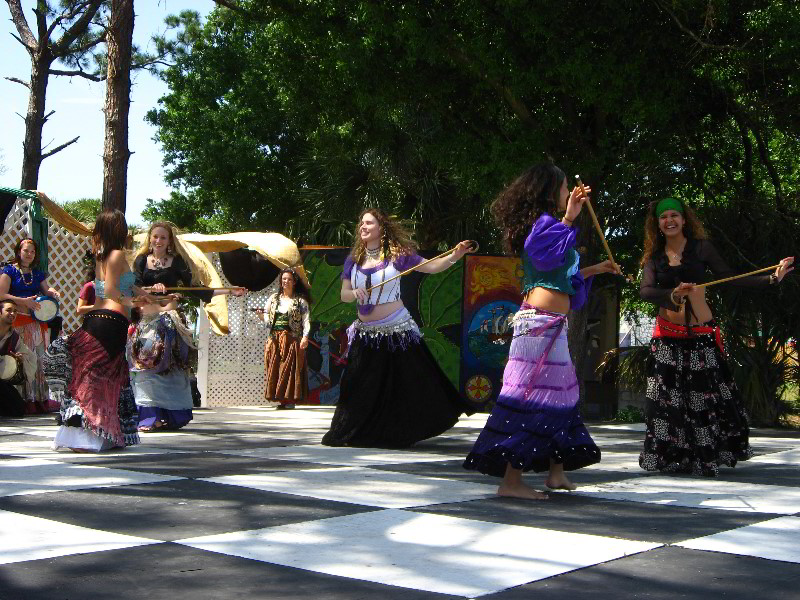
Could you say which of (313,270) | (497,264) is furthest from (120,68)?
(497,264)

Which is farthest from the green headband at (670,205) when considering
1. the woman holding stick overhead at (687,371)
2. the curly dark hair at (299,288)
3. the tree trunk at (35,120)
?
the tree trunk at (35,120)

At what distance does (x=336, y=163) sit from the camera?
24.2 meters

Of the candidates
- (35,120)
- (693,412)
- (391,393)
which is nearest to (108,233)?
(391,393)

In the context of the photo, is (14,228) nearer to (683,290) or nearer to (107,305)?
(107,305)

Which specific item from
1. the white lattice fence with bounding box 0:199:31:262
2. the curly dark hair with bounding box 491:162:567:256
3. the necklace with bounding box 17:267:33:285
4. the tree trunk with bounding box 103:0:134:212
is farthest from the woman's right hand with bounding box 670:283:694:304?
the tree trunk with bounding box 103:0:134:212

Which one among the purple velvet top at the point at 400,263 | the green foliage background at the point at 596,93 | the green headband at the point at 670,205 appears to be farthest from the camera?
the green foliage background at the point at 596,93

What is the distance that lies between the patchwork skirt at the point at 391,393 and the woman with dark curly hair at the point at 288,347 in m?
5.02

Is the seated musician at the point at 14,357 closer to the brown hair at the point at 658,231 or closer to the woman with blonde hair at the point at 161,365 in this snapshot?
the woman with blonde hair at the point at 161,365

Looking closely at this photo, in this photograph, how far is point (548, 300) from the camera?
6043 millimetres

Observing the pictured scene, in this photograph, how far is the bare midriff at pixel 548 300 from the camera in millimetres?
6043

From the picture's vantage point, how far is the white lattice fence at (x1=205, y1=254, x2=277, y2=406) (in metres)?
14.5

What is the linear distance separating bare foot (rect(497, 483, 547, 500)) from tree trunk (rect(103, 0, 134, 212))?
9.73 metres

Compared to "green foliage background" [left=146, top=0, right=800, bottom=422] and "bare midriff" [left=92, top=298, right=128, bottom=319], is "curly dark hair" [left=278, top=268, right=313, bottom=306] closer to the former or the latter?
"green foliage background" [left=146, top=0, right=800, bottom=422]

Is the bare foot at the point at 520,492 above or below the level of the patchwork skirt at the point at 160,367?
below
